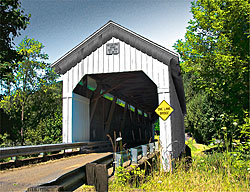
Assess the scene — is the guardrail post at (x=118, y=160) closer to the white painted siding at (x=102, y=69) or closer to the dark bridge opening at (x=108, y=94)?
the white painted siding at (x=102, y=69)

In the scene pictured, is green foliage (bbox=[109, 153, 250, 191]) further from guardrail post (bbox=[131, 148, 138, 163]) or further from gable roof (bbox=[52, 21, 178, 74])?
gable roof (bbox=[52, 21, 178, 74])

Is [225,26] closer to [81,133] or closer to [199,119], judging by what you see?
[81,133]

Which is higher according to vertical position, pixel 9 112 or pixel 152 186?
pixel 9 112

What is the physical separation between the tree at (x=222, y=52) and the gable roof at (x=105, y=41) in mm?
5144

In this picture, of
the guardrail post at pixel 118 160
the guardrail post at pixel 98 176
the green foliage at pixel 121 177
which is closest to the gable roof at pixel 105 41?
the guardrail post at pixel 118 160

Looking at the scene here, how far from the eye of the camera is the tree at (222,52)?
13.5 m

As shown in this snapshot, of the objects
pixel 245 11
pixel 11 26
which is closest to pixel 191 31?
pixel 245 11

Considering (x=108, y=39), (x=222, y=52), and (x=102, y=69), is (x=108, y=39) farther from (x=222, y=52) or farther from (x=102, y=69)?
(x=222, y=52)

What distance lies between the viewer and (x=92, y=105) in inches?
534

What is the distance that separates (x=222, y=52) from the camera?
50.1ft

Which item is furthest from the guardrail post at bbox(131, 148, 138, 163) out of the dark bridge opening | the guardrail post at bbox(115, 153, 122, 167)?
the dark bridge opening

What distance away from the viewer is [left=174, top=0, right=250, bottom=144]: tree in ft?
44.4

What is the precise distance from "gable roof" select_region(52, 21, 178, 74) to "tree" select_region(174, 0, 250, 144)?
5.14 meters

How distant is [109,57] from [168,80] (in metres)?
2.83
